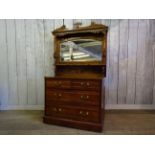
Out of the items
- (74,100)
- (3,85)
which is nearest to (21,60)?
(3,85)

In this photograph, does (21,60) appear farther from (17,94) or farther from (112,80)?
(112,80)

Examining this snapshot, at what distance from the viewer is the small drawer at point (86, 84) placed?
2.00 meters

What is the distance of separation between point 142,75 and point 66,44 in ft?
5.26

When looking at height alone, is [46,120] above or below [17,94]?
below

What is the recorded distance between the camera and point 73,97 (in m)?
2.13

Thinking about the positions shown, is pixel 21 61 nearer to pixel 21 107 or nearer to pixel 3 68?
pixel 3 68

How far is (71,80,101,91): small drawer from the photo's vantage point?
2.00 meters

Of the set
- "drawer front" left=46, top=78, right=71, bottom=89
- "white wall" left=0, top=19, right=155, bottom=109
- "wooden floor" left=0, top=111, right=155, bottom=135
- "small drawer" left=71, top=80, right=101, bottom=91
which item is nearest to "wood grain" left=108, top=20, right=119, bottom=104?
"white wall" left=0, top=19, right=155, bottom=109

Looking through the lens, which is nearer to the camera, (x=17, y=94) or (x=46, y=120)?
(x=46, y=120)

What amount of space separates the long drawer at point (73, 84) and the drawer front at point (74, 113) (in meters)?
0.31

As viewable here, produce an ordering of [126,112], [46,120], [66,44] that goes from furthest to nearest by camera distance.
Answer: [126,112]
[66,44]
[46,120]

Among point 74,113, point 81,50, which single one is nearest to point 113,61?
point 81,50

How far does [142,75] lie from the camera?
295cm
